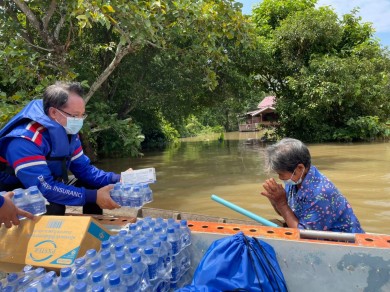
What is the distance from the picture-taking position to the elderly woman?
93.2 inches

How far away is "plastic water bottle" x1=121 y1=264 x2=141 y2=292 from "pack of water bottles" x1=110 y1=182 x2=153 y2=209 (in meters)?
1.23

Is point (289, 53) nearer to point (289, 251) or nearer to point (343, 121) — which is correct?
point (343, 121)

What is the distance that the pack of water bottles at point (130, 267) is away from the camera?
139 centimetres

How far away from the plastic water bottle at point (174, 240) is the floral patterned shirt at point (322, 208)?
97 centimetres

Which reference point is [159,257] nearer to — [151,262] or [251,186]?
[151,262]

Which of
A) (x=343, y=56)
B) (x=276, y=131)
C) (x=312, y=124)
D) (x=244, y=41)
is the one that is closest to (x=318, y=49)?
(x=343, y=56)

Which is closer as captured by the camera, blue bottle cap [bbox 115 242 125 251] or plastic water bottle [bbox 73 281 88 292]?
plastic water bottle [bbox 73 281 88 292]

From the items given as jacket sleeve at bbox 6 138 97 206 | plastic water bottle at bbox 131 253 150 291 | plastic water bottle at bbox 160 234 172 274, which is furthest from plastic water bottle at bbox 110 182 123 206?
plastic water bottle at bbox 131 253 150 291

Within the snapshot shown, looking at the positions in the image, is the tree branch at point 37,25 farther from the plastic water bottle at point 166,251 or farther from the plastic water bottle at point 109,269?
the plastic water bottle at point 109,269

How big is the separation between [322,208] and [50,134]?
2100 mm

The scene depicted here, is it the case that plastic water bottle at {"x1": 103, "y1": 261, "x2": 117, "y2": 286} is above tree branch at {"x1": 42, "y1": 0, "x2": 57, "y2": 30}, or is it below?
below

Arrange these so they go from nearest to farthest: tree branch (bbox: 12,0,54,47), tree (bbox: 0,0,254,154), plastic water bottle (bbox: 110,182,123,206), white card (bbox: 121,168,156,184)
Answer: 1. white card (bbox: 121,168,156,184)
2. plastic water bottle (bbox: 110,182,123,206)
3. tree (bbox: 0,0,254,154)
4. tree branch (bbox: 12,0,54,47)

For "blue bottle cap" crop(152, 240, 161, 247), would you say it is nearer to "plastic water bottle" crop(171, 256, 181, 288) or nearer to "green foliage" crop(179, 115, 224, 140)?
"plastic water bottle" crop(171, 256, 181, 288)

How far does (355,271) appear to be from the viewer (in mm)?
1729
